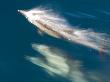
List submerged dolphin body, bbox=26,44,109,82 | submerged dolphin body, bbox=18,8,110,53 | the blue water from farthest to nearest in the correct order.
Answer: submerged dolphin body, bbox=26,44,109,82 → the blue water → submerged dolphin body, bbox=18,8,110,53

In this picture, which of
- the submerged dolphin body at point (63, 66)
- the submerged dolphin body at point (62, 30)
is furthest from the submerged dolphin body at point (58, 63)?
the submerged dolphin body at point (62, 30)

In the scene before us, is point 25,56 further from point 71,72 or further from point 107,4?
point 107,4

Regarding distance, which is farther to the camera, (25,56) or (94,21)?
(25,56)

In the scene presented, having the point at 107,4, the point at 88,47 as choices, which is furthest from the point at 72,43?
the point at 107,4

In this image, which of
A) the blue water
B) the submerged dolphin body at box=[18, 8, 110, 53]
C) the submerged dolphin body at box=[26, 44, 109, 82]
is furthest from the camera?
the submerged dolphin body at box=[26, 44, 109, 82]

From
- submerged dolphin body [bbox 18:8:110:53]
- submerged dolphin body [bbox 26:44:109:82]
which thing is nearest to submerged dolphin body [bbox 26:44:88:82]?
submerged dolphin body [bbox 26:44:109:82]

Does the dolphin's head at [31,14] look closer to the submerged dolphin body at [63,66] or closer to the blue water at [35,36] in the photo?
the blue water at [35,36]

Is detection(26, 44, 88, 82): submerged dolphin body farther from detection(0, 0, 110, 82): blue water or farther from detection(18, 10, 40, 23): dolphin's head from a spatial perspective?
detection(18, 10, 40, 23): dolphin's head
